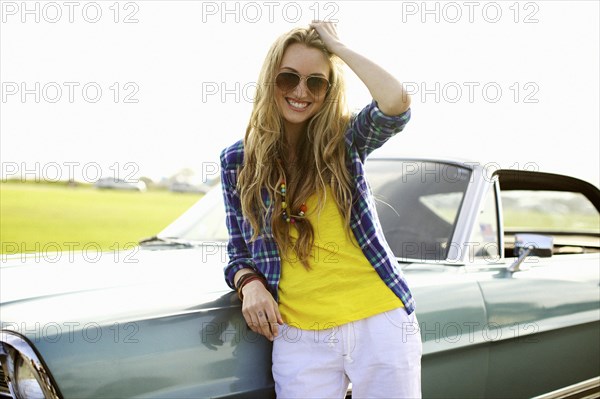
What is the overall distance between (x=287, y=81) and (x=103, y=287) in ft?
2.99

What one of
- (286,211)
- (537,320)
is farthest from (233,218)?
(537,320)

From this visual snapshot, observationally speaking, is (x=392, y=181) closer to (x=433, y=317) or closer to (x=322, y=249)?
(x=433, y=317)

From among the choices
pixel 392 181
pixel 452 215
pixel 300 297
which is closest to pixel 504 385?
pixel 452 215

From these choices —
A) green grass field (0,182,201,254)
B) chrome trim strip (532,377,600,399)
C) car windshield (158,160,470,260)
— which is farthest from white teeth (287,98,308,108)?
green grass field (0,182,201,254)

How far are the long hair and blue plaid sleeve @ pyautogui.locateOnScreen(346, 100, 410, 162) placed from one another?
5cm

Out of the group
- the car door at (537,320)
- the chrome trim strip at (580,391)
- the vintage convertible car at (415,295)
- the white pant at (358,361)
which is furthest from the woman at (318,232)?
the chrome trim strip at (580,391)

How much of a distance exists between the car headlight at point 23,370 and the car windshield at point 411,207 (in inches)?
64.5

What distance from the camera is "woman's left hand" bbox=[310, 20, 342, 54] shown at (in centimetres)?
228

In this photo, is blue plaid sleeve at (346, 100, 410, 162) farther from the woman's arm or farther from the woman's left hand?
the woman's left hand

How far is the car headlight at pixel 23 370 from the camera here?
1931 millimetres

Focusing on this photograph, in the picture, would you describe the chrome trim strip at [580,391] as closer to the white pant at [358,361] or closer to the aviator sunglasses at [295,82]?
the white pant at [358,361]

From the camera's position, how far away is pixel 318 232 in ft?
7.34

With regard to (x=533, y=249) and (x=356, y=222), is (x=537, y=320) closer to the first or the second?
(x=533, y=249)

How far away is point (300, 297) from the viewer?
222 centimetres
